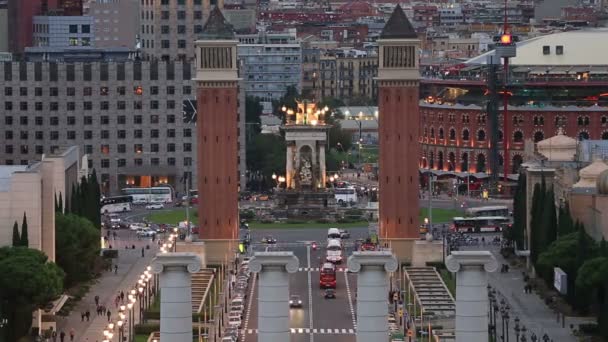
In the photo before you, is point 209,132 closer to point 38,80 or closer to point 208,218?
point 208,218

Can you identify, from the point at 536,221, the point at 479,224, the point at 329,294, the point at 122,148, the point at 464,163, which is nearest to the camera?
the point at 329,294

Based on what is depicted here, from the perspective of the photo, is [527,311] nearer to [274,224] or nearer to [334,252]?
[334,252]

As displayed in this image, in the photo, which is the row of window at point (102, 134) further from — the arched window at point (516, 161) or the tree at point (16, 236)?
the tree at point (16, 236)

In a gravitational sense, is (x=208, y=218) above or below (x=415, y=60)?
below

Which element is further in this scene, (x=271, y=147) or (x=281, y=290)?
(x=271, y=147)

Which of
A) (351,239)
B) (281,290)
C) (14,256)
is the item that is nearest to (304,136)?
(351,239)

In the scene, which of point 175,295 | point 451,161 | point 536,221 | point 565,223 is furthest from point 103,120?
point 175,295
